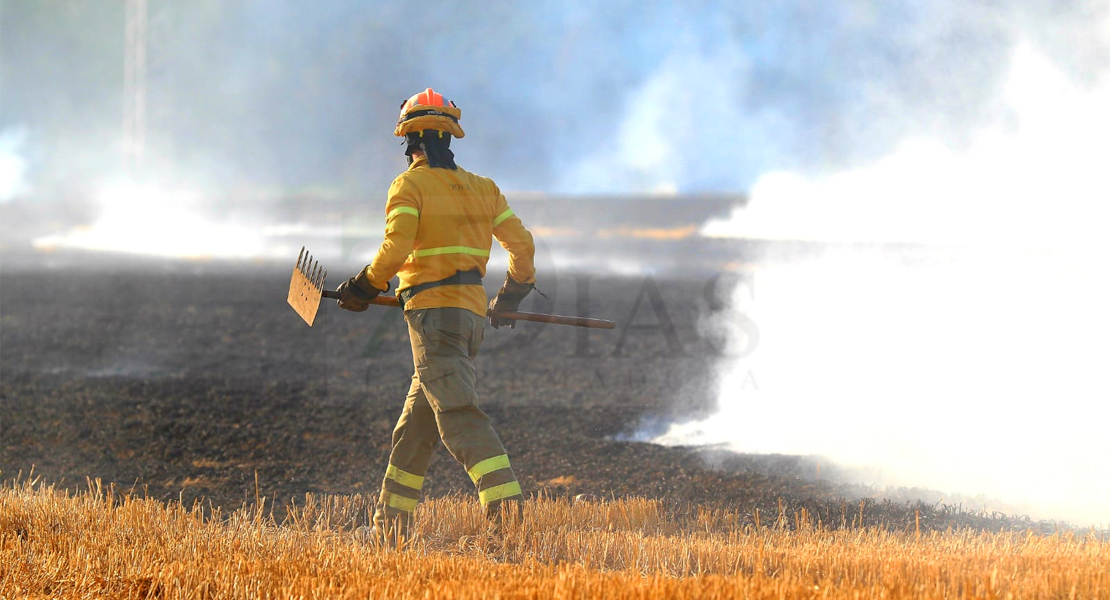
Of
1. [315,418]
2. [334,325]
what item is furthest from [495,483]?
[334,325]

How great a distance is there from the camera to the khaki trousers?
18.8 ft

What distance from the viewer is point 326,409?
11.6 meters

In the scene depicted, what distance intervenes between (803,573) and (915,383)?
6.88 metres

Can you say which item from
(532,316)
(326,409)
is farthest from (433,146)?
(326,409)

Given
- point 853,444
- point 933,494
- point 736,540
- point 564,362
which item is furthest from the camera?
point 564,362

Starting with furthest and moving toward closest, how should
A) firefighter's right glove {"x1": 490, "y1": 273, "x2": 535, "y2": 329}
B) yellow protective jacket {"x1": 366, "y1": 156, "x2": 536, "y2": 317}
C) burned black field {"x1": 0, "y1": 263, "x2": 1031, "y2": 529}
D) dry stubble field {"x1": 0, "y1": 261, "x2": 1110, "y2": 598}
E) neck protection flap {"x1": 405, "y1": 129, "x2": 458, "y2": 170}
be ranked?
burned black field {"x1": 0, "y1": 263, "x2": 1031, "y2": 529} < firefighter's right glove {"x1": 490, "y1": 273, "x2": 535, "y2": 329} < neck protection flap {"x1": 405, "y1": 129, "x2": 458, "y2": 170} < yellow protective jacket {"x1": 366, "y1": 156, "x2": 536, "y2": 317} < dry stubble field {"x1": 0, "y1": 261, "x2": 1110, "y2": 598}

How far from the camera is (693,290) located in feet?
105

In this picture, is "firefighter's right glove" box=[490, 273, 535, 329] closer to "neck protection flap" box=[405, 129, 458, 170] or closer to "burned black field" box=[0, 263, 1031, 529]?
"neck protection flap" box=[405, 129, 458, 170]

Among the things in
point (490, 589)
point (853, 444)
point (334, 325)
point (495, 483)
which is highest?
point (334, 325)

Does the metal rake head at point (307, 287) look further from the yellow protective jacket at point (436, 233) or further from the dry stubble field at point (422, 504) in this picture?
the dry stubble field at point (422, 504)

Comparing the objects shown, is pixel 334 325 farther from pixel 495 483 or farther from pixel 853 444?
pixel 495 483

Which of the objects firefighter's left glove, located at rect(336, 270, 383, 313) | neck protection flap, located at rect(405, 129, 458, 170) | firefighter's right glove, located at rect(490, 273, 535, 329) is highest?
neck protection flap, located at rect(405, 129, 458, 170)

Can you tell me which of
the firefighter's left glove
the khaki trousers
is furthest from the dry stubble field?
the firefighter's left glove

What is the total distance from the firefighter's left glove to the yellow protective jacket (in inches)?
1.7
